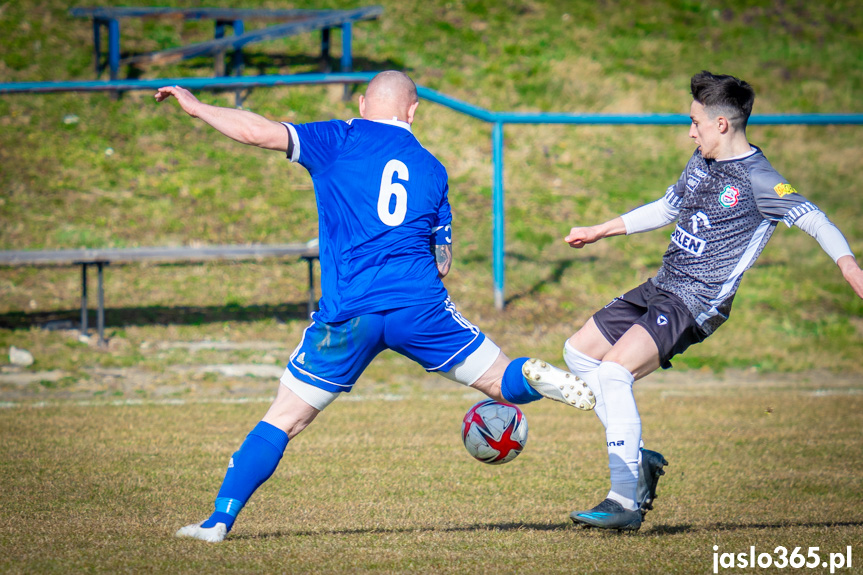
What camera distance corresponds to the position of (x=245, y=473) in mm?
3547

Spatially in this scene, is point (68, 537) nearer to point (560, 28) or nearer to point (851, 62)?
point (560, 28)

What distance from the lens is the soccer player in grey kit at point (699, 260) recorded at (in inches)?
154

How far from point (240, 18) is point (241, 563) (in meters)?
11.2

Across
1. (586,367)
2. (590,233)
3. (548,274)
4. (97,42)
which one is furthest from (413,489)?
(97,42)

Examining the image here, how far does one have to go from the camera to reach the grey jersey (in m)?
3.99

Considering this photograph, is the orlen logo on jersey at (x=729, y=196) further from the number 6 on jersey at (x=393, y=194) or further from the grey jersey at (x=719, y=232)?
the number 6 on jersey at (x=393, y=194)

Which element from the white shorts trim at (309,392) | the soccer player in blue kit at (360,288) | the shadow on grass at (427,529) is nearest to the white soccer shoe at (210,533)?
the soccer player in blue kit at (360,288)

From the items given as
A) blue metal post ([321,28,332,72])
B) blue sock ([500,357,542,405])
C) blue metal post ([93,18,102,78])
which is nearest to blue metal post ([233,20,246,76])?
blue metal post ([321,28,332,72])

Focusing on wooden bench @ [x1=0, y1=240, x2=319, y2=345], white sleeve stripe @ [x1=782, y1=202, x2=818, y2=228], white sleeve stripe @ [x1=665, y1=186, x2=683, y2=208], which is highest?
white sleeve stripe @ [x1=782, y1=202, x2=818, y2=228]

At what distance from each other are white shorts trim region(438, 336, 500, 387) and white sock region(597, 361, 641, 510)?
634mm

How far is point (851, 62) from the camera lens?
52.1 ft

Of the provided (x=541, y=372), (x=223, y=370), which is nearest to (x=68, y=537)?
(x=541, y=372)

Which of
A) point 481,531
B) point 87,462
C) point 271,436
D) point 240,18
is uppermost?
point 240,18

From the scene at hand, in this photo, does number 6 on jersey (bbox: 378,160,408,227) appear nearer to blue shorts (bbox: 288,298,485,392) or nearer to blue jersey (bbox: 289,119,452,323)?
blue jersey (bbox: 289,119,452,323)
